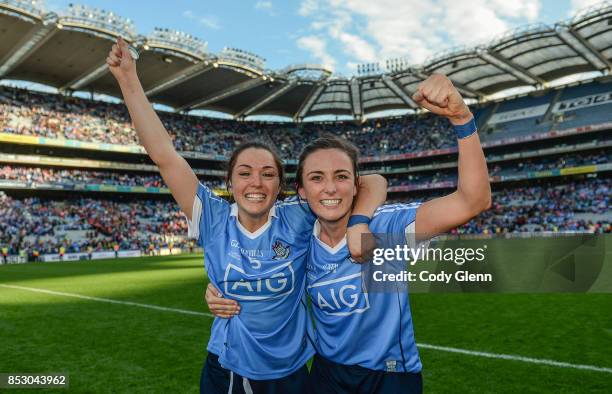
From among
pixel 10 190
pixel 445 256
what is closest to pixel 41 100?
pixel 10 190

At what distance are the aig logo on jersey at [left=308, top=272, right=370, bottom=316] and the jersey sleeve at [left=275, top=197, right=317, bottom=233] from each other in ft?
1.31

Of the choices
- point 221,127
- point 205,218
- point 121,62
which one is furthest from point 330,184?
point 221,127

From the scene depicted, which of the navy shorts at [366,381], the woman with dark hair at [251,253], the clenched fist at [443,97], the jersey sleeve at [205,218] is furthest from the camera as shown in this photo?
the jersey sleeve at [205,218]

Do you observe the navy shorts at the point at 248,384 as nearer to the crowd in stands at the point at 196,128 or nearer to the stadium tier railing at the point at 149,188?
the stadium tier railing at the point at 149,188

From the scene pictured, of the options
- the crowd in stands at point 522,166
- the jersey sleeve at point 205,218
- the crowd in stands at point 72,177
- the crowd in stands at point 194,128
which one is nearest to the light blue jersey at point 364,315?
the jersey sleeve at point 205,218

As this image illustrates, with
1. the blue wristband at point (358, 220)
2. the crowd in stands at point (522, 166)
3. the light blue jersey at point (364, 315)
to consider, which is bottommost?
the light blue jersey at point (364, 315)

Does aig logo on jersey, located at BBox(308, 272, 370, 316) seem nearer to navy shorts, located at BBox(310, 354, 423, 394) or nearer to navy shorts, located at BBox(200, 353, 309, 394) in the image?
navy shorts, located at BBox(310, 354, 423, 394)

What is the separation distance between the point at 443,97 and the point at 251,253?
133 centimetres

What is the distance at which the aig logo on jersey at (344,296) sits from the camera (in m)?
2.28

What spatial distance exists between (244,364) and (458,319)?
6727 mm

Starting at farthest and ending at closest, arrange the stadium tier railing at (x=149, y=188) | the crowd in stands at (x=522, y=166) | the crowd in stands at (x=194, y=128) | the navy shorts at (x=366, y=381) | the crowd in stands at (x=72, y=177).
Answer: the crowd in stands at (x=522, y=166) → the crowd in stands at (x=194, y=128) → the crowd in stands at (x=72, y=177) → the stadium tier railing at (x=149, y=188) → the navy shorts at (x=366, y=381)

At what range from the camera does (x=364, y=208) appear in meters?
2.39

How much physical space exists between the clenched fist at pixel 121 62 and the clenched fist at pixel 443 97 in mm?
1697
